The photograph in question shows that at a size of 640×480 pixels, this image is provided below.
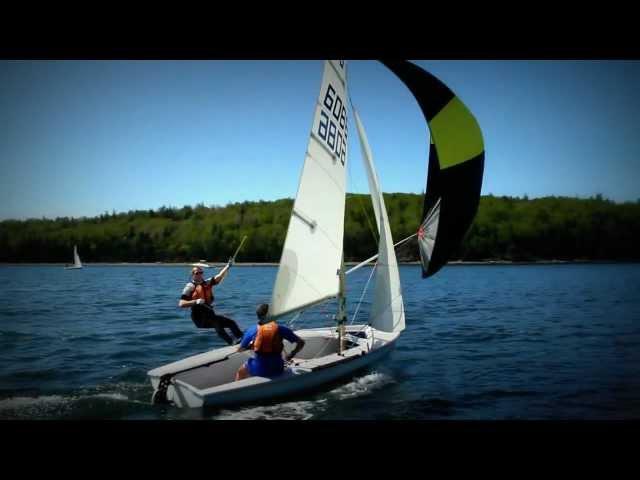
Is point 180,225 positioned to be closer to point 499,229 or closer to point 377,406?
point 499,229

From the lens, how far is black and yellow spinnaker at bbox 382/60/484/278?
6.88 metres

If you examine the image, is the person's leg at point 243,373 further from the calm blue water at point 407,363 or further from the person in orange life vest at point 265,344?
the calm blue water at point 407,363

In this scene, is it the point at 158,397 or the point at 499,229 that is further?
the point at 499,229

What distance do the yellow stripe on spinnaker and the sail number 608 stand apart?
1495mm

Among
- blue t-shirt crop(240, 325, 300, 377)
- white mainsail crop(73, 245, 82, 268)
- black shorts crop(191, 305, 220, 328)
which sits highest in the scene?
white mainsail crop(73, 245, 82, 268)

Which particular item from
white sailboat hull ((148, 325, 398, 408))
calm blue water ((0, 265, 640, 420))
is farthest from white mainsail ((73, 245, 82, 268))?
white sailboat hull ((148, 325, 398, 408))

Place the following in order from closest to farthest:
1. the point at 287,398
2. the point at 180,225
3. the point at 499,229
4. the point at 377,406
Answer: the point at 287,398, the point at 377,406, the point at 499,229, the point at 180,225

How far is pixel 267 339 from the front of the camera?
5.32m

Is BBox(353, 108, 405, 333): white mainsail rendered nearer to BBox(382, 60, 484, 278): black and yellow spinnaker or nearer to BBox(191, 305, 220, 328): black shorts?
BBox(382, 60, 484, 278): black and yellow spinnaker

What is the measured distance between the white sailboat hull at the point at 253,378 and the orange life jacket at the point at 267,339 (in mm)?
361
